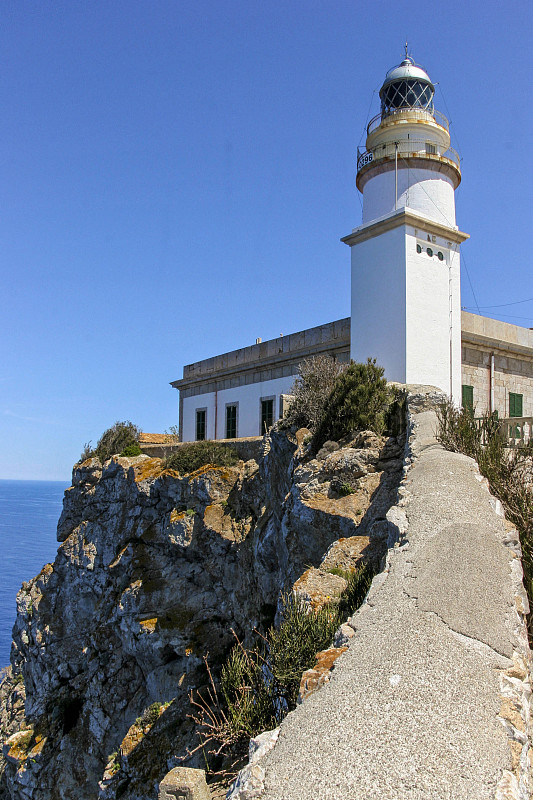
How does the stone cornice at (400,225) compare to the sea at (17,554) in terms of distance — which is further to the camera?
the sea at (17,554)

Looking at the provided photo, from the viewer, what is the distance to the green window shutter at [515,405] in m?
16.6

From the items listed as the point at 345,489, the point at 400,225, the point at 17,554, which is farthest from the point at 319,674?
the point at 17,554

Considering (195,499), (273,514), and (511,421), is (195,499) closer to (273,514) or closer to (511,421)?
(273,514)

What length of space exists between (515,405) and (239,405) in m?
9.50

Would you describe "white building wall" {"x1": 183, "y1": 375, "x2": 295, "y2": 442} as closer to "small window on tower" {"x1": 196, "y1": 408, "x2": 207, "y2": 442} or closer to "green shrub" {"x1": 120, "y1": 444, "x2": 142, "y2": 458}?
"small window on tower" {"x1": 196, "y1": 408, "x2": 207, "y2": 442}

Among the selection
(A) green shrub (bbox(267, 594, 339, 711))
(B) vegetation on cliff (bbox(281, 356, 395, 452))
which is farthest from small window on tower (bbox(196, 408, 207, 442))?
(A) green shrub (bbox(267, 594, 339, 711))

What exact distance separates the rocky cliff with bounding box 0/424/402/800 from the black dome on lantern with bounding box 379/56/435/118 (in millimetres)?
11354

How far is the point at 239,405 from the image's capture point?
2072cm

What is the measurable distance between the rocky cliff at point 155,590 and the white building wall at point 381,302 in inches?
157

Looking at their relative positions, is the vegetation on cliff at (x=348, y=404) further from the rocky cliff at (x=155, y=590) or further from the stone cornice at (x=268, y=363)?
the stone cornice at (x=268, y=363)

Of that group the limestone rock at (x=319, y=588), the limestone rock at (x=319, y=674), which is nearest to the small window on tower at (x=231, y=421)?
the limestone rock at (x=319, y=588)

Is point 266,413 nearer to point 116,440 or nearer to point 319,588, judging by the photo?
point 116,440

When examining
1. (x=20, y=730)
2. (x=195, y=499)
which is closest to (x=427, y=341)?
(x=195, y=499)

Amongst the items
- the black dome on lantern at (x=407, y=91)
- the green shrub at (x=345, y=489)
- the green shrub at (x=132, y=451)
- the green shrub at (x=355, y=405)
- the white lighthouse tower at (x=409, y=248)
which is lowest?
the green shrub at (x=345, y=489)
